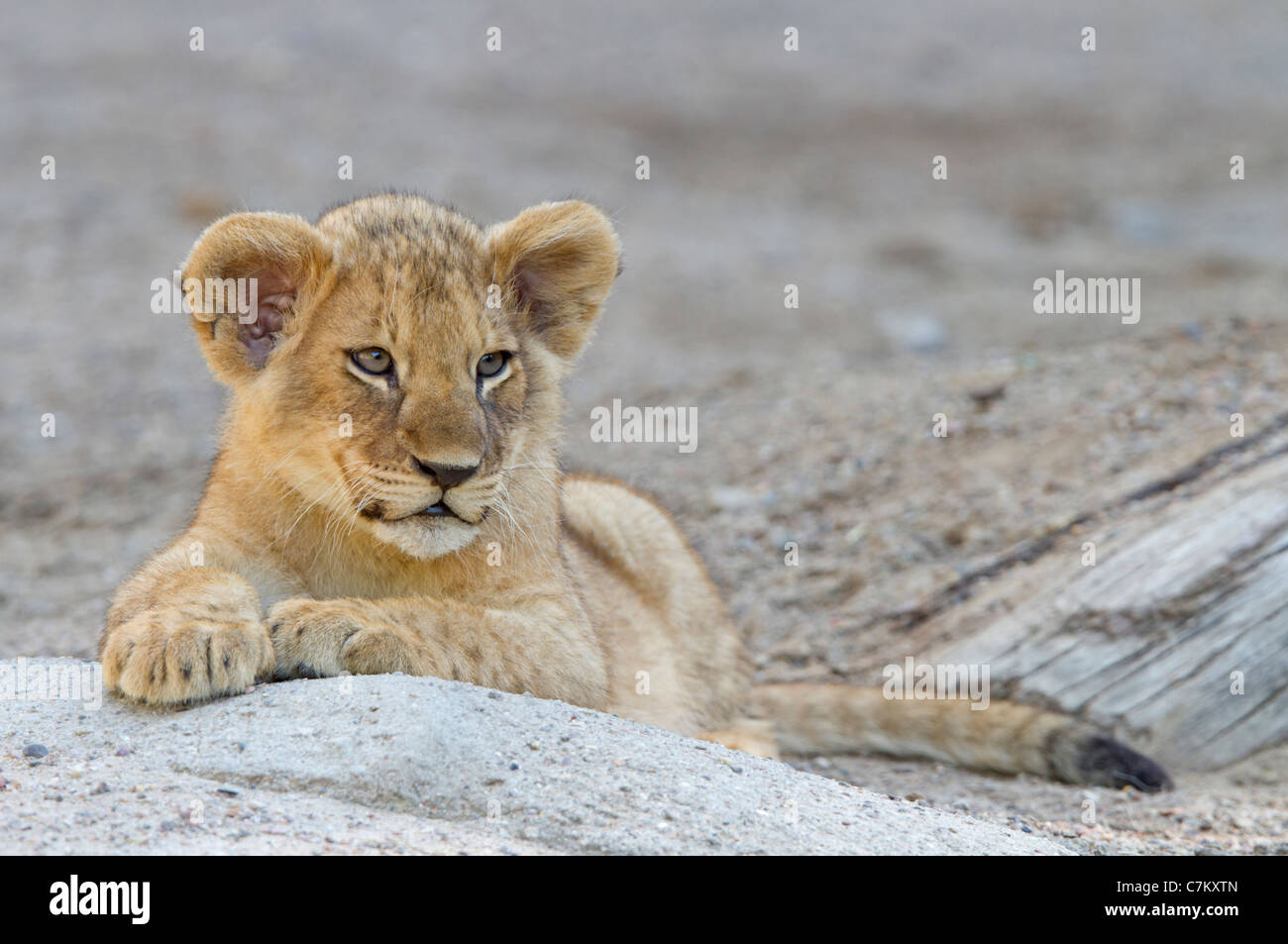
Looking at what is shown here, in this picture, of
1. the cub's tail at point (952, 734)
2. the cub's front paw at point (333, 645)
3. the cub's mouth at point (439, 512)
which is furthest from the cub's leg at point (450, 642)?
the cub's tail at point (952, 734)

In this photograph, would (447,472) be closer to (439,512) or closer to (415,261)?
(439,512)

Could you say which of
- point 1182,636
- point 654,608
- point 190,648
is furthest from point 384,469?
point 1182,636

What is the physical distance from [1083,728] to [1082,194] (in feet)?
42.1

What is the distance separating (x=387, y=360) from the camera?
4984 mm

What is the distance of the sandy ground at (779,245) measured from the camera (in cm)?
848

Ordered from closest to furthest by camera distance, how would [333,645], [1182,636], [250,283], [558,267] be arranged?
[333,645] → [250,283] → [558,267] → [1182,636]

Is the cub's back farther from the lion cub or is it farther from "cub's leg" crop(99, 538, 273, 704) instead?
"cub's leg" crop(99, 538, 273, 704)

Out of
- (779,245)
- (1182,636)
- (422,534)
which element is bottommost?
(1182,636)

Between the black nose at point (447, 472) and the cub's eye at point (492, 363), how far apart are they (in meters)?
→ 0.53

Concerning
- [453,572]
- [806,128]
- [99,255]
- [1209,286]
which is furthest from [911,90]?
[453,572]

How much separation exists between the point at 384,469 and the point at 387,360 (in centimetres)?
43

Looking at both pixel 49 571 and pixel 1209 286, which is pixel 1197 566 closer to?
pixel 49 571

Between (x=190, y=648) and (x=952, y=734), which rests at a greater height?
(x=190, y=648)

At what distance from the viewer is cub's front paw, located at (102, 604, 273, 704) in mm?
4570
